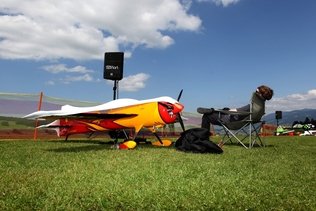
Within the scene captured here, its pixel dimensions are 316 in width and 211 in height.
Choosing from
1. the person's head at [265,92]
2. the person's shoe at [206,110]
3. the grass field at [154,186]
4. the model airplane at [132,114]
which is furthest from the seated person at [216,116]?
the grass field at [154,186]

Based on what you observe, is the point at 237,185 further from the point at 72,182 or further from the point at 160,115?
the point at 160,115

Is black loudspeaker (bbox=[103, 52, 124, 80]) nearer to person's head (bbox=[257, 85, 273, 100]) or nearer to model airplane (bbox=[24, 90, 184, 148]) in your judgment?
model airplane (bbox=[24, 90, 184, 148])

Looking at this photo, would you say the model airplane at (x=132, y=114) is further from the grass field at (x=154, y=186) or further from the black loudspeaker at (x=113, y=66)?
the black loudspeaker at (x=113, y=66)

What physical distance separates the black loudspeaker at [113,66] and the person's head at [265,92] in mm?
7920

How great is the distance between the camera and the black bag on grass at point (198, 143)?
837 cm

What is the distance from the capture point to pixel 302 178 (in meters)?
4.83

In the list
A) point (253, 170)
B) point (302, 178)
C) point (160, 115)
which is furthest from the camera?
point (160, 115)

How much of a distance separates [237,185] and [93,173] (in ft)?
6.70

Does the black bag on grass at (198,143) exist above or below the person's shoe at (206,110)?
below

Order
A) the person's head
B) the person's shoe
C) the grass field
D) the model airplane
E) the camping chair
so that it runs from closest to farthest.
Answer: the grass field → the model airplane → the person's head → the camping chair → the person's shoe

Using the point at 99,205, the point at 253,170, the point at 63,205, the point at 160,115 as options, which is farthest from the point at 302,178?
the point at 160,115

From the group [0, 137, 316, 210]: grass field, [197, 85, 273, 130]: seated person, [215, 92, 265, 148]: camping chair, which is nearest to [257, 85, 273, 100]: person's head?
[215, 92, 265, 148]: camping chair

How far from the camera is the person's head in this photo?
1020 cm

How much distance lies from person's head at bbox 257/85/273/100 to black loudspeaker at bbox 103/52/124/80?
26.0 feet
